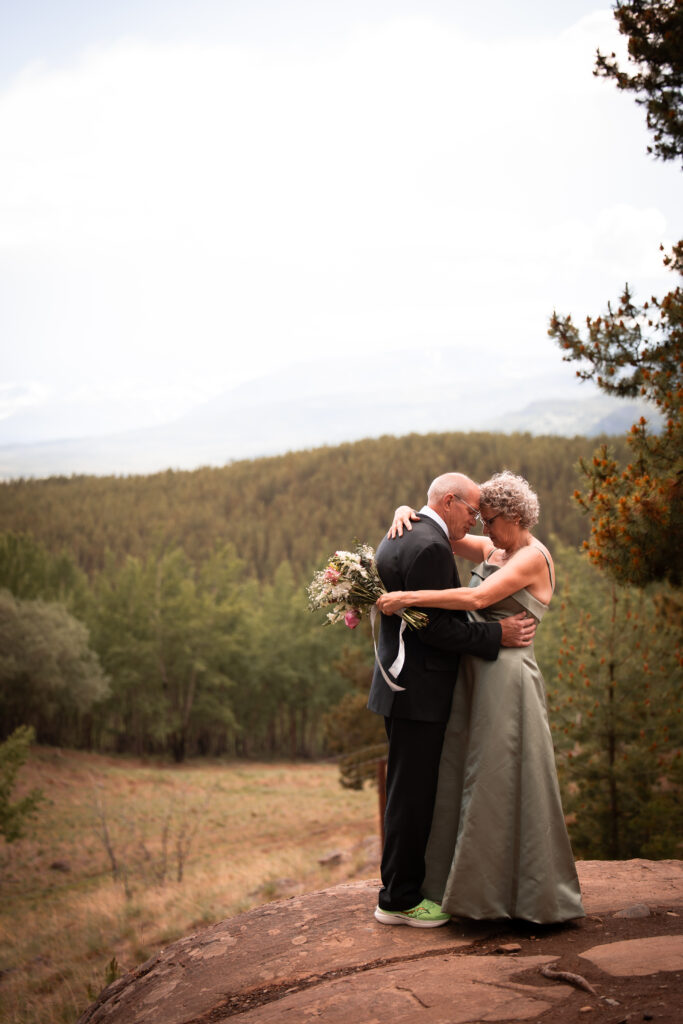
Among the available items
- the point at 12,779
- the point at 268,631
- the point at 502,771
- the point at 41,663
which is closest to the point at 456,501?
the point at 502,771

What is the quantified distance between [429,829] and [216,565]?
2392 inches

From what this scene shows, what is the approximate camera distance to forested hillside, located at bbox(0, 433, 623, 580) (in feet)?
362

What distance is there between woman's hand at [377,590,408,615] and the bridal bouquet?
20 cm

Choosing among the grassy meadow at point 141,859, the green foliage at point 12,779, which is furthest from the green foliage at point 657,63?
the green foliage at point 12,779

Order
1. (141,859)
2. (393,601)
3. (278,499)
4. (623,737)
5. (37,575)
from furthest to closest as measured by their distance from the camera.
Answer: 1. (278,499)
2. (37,575)
3. (141,859)
4. (623,737)
5. (393,601)

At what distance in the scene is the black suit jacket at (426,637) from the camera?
4484mm

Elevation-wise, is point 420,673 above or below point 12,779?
above

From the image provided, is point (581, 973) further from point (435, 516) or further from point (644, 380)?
point (644, 380)

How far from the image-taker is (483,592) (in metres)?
4.51

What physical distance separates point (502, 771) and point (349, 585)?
1350 mm

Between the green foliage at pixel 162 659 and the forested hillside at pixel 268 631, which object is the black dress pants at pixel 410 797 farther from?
the green foliage at pixel 162 659

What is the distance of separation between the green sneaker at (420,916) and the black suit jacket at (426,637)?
1.12 m

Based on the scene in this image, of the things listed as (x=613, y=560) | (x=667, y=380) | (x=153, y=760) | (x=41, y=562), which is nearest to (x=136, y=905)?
(x=613, y=560)

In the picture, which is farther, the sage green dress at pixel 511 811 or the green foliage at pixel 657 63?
the green foliage at pixel 657 63
